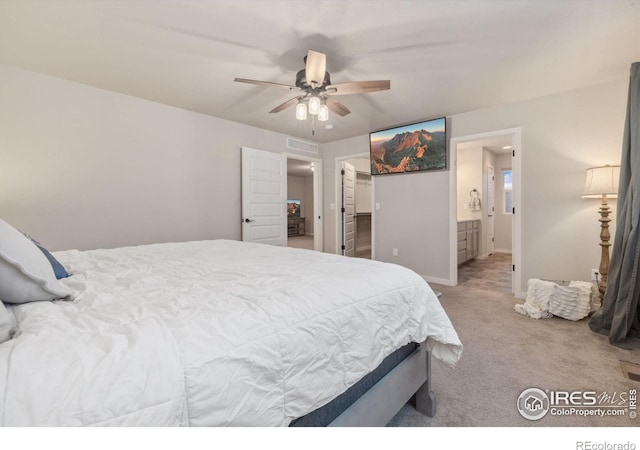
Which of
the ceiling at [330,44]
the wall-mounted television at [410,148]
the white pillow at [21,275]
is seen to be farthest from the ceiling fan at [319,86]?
the wall-mounted television at [410,148]

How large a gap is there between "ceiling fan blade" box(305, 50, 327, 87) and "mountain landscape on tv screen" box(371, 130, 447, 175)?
7.96 ft

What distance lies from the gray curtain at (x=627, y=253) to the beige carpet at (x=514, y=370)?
0.14 meters

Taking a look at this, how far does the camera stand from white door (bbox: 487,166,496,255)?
6234 mm

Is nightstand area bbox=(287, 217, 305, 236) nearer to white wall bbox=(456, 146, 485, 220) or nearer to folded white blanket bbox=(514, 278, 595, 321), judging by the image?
white wall bbox=(456, 146, 485, 220)

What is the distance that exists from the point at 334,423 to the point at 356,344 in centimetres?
28

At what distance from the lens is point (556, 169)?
3102 mm

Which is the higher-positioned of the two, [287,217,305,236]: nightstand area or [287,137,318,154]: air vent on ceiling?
[287,137,318,154]: air vent on ceiling

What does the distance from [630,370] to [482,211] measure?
460cm

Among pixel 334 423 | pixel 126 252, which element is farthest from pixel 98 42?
pixel 334 423

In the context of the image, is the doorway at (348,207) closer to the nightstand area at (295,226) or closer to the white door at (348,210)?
the white door at (348,210)

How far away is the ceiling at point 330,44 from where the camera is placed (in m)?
1.79

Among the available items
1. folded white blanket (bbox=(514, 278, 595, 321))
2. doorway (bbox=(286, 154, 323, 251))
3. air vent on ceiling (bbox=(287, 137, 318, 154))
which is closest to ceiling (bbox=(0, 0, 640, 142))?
air vent on ceiling (bbox=(287, 137, 318, 154))

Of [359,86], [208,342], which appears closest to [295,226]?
[359,86]

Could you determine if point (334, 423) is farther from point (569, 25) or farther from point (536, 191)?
point (536, 191)
